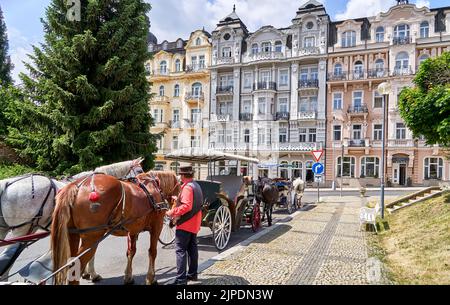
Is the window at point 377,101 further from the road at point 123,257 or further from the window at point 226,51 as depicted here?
the road at point 123,257

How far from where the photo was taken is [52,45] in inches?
549

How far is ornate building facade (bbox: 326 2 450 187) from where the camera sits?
31578mm

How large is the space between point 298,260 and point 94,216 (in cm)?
452

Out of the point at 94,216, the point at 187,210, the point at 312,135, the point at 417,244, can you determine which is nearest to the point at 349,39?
the point at 312,135

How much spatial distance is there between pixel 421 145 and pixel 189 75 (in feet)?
91.8

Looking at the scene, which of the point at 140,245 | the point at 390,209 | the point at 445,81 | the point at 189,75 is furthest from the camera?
the point at 189,75

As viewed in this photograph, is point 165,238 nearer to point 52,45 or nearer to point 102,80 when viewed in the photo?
point 102,80

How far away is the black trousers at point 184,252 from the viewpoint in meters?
4.97

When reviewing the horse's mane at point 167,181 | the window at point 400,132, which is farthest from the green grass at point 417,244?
the window at point 400,132

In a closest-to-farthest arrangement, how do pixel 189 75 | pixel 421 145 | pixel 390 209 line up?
pixel 390 209, pixel 421 145, pixel 189 75

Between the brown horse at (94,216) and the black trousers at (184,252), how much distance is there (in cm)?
61

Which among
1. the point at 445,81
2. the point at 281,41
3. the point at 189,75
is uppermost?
the point at 281,41

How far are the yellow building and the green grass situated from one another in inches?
1181

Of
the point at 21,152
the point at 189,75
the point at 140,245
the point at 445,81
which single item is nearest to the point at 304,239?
the point at 140,245
